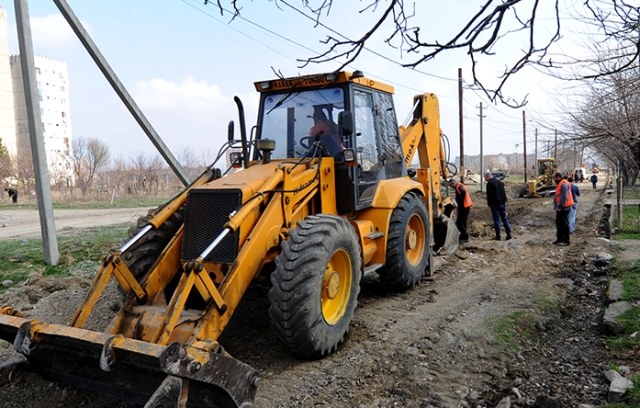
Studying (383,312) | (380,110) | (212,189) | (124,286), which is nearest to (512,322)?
(383,312)

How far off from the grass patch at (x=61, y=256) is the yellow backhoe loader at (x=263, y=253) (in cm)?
261

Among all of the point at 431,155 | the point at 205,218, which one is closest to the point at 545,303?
the point at 431,155

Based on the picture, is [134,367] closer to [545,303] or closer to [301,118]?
[301,118]

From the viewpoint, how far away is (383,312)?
5.93 metres

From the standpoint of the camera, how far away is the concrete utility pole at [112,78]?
7727mm

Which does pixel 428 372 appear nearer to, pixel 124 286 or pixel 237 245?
pixel 237 245

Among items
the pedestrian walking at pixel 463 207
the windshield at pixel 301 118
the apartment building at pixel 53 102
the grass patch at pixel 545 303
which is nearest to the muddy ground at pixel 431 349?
the grass patch at pixel 545 303

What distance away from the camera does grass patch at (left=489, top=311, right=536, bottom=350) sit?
5.02 metres

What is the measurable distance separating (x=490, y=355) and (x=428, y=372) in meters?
0.75

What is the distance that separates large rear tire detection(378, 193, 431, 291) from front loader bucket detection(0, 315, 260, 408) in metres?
3.21

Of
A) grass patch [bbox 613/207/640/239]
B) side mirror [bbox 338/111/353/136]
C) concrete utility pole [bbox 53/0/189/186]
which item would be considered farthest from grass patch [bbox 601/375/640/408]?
grass patch [bbox 613/207/640/239]

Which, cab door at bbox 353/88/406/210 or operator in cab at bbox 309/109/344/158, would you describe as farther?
cab door at bbox 353/88/406/210

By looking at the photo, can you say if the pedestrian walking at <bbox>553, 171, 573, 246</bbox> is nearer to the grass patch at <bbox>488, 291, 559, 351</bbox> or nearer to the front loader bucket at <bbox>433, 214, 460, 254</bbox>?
the front loader bucket at <bbox>433, 214, 460, 254</bbox>

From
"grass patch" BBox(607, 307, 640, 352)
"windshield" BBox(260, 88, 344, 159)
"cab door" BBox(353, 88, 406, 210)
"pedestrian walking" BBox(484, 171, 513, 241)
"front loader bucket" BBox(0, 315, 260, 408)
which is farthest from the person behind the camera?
"pedestrian walking" BBox(484, 171, 513, 241)
